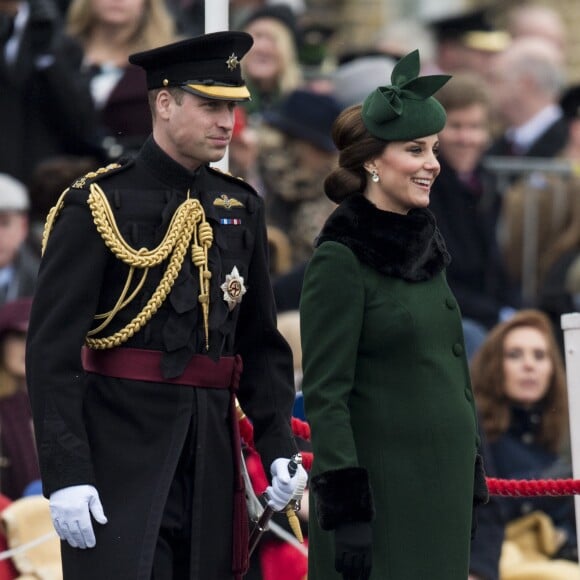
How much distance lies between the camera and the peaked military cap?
5.25 metres

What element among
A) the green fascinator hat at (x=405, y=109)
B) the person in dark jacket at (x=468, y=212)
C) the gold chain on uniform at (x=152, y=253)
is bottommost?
the gold chain on uniform at (x=152, y=253)

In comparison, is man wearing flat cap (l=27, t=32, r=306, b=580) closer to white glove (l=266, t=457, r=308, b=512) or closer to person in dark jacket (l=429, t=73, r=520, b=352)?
white glove (l=266, t=457, r=308, b=512)

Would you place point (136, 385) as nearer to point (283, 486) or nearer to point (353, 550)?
point (283, 486)

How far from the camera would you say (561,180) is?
406 inches

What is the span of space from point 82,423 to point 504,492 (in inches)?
Result: 67.1

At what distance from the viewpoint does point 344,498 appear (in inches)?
199

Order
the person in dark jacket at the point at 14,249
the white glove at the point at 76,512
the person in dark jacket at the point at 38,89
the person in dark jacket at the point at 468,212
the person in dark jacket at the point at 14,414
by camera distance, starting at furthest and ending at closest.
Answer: the person in dark jacket at the point at 468,212
the person in dark jacket at the point at 38,89
the person in dark jacket at the point at 14,249
the person in dark jacket at the point at 14,414
the white glove at the point at 76,512

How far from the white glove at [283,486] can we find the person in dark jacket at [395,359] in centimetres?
8

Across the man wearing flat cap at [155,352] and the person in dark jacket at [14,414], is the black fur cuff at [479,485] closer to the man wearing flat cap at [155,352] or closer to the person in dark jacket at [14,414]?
the man wearing flat cap at [155,352]

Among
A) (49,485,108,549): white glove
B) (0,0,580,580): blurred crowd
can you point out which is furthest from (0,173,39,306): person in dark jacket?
(49,485,108,549): white glove

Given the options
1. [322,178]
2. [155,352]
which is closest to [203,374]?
[155,352]

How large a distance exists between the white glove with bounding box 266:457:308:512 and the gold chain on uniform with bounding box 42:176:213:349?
1.34 feet

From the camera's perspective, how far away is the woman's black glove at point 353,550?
502 cm

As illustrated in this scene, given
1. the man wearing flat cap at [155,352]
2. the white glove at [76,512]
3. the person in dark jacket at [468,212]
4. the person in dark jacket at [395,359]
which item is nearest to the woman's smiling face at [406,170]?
the person in dark jacket at [395,359]
